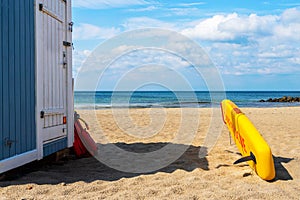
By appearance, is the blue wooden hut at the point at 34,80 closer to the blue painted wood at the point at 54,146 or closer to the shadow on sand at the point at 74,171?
the blue painted wood at the point at 54,146

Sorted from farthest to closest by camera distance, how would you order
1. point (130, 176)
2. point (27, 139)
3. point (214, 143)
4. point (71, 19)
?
point (214, 143) < point (71, 19) < point (130, 176) < point (27, 139)

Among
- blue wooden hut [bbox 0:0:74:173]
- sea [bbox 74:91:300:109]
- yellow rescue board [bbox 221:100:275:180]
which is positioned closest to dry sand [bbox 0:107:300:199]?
yellow rescue board [bbox 221:100:275:180]

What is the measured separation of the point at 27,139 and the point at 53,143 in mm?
797

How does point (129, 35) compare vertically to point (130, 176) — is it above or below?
above

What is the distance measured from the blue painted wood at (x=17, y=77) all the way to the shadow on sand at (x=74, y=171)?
0.35 meters

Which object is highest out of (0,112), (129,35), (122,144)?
(129,35)

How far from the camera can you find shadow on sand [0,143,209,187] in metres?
4.26

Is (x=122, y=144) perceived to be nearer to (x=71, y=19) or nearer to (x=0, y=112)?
(x=71, y=19)

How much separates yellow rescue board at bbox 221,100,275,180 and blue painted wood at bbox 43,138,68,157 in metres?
2.65

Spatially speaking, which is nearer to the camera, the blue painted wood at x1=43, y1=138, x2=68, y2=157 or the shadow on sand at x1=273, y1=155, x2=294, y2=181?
the shadow on sand at x1=273, y1=155, x2=294, y2=181

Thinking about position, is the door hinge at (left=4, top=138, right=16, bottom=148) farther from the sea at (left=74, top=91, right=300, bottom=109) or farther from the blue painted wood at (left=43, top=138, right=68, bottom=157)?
the sea at (left=74, top=91, right=300, bottom=109)

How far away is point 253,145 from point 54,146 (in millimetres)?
2748

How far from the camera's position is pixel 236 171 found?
15.9ft

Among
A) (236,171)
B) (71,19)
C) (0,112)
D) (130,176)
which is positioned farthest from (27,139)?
(236,171)
